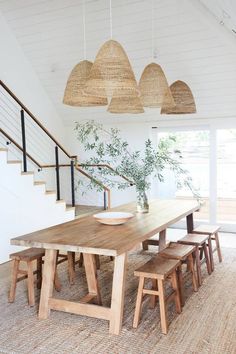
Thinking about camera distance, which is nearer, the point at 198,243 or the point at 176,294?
the point at 176,294

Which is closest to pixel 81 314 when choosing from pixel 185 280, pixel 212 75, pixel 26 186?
pixel 185 280

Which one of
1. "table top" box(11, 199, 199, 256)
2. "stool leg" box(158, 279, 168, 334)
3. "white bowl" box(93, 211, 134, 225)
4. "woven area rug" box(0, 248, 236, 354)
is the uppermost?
"white bowl" box(93, 211, 134, 225)

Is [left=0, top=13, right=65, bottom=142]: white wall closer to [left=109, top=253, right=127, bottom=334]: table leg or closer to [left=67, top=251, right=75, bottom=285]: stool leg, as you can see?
[left=67, top=251, right=75, bottom=285]: stool leg

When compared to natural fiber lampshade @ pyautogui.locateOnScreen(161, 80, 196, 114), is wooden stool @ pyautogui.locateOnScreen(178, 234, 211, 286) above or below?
below

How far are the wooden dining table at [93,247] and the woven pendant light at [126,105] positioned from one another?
3.81 ft

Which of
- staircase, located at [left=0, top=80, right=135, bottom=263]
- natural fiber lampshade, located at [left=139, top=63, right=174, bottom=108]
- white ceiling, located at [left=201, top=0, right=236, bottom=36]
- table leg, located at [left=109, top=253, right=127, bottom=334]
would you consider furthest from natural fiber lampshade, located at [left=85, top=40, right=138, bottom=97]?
staircase, located at [left=0, top=80, right=135, bottom=263]

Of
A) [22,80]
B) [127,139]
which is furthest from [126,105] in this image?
[22,80]

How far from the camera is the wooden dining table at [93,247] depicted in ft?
9.30

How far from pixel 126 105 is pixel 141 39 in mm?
2113

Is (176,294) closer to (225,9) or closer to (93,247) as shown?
(93,247)

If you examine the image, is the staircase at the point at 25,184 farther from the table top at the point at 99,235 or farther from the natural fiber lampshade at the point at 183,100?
the natural fiber lampshade at the point at 183,100

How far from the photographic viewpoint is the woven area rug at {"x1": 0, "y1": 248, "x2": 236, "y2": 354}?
104 inches

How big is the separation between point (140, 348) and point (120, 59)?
2.20 metres

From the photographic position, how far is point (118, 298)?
2861 millimetres
